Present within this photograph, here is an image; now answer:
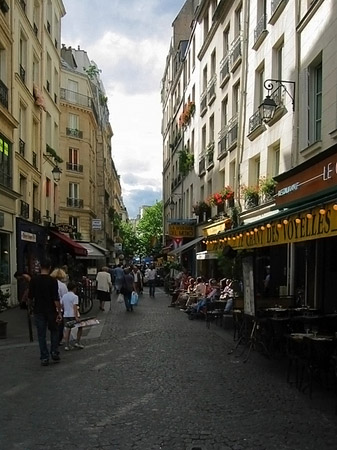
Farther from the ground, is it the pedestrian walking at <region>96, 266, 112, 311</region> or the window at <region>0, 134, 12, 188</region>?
the window at <region>0, 134, 12, 188</region>

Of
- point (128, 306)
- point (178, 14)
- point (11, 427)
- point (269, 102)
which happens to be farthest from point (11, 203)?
point (178, 14)

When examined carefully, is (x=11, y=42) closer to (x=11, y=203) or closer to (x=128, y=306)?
(x=11, y=203)

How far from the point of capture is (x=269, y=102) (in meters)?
14.5

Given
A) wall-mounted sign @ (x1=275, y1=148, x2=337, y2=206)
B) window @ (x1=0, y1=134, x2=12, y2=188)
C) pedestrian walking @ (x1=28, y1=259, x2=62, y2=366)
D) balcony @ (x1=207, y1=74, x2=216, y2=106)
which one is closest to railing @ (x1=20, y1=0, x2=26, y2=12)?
window @ (x1=0, y1=134, x2=12, y2=188)

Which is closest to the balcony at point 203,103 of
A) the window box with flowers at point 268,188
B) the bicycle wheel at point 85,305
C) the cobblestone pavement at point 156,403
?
the window box with flowers at point 268,188

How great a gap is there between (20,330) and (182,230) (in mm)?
17007

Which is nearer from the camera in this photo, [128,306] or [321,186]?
[321,186]

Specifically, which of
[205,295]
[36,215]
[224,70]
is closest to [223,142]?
[224,70]

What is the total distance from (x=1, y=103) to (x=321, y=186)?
12.2 m

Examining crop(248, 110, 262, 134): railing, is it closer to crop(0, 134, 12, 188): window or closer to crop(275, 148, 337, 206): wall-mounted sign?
crop(275, 148, 337, 206): wall-mounted sign

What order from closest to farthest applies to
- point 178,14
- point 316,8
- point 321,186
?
point 321,186 < point 316,8 < point 178,14

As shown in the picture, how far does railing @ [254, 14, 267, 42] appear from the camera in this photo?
17405 millimetres

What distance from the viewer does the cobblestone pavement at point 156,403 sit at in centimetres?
514

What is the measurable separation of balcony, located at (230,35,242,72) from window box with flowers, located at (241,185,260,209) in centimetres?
562
